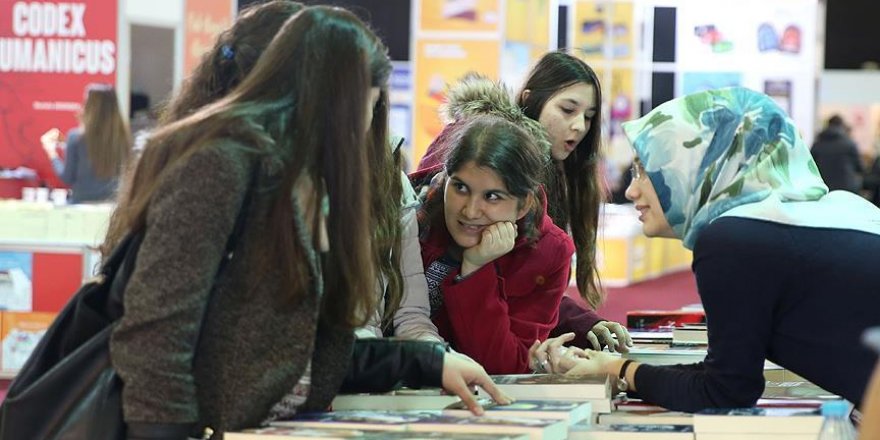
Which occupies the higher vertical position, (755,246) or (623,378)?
(755,246)

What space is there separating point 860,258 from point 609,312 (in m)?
8.02

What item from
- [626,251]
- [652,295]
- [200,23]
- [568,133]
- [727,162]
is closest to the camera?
[727,162]

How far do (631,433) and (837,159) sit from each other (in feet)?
40.0

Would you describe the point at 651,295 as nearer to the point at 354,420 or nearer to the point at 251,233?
the point at 354,420

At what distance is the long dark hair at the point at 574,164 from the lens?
362 cm

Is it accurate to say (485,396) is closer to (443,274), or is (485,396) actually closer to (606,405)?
(606,405)

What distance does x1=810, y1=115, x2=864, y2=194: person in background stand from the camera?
1367 centimetres

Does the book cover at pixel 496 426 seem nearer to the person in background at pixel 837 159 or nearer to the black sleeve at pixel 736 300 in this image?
the black sleeve at pixel 736 300

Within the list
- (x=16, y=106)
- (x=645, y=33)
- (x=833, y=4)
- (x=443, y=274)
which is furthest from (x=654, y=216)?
(x=833, y=4)

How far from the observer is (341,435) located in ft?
6.43

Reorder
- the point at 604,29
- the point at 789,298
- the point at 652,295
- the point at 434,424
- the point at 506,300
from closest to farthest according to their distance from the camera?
1. the point at 434,424
2. the point at 789,298
3. the point at 506,300
4. the point at 652,295
5. the point at 604,29

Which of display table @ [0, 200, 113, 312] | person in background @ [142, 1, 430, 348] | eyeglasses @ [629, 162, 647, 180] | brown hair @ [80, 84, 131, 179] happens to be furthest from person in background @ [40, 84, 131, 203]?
eyeglasses @ [629, 162, 647, 180]

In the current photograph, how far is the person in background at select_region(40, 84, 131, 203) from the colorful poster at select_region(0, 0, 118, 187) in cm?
15

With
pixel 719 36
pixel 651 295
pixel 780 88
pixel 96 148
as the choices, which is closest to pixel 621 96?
pixel 719 36
